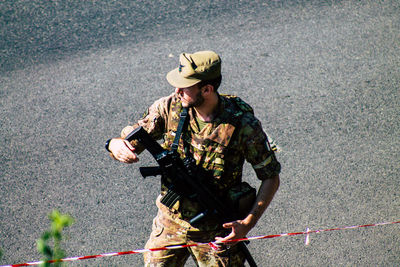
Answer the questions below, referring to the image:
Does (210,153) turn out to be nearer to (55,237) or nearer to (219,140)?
(219,140)

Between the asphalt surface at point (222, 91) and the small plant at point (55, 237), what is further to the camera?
the asphalt surface at point (222, 91)

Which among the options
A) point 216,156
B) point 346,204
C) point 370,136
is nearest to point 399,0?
point 370,136

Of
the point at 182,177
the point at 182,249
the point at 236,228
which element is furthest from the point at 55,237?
the point at 182,249

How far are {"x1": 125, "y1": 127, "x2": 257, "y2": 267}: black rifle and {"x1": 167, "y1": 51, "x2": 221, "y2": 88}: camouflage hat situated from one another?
0.37 meters

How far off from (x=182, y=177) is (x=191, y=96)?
1.59 ft

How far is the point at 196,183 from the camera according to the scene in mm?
2703

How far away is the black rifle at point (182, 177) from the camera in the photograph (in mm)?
2625

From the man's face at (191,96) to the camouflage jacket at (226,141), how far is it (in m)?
0.15

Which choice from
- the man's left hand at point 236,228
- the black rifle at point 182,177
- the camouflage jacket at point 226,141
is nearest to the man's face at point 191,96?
the camouflage jacket at point 226,141

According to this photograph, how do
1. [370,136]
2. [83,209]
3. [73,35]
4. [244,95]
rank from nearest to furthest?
[83,209] → [370,136] → [244,95] → [73,35]

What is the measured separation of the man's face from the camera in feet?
8.73

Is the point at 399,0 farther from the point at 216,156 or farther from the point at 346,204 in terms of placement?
the point at 216,156

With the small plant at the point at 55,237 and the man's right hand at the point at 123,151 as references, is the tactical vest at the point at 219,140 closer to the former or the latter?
the man's right hand at the point at 123,151

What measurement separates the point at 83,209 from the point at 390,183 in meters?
2.91
